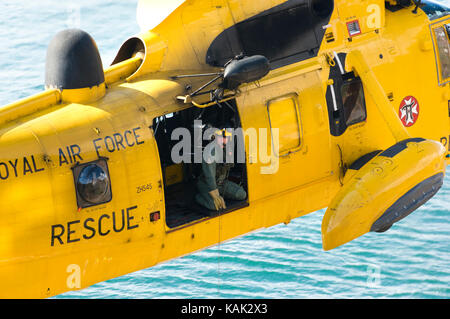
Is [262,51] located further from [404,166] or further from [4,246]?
[4,246]

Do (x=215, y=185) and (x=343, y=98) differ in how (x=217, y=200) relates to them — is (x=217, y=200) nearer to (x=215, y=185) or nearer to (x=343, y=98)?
(x=215, y=185)

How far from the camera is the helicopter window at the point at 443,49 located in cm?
1185

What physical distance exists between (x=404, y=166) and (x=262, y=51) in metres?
2.50

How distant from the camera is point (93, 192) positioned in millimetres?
8891

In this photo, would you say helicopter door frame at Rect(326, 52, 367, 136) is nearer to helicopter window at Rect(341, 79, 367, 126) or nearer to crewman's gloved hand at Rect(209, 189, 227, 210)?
helicopter window at Rect(341, 79, 367, 126)

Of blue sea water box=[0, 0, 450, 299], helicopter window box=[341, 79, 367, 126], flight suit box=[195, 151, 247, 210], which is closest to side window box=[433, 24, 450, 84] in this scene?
helicopter window box=[341, 79, 367, 126]

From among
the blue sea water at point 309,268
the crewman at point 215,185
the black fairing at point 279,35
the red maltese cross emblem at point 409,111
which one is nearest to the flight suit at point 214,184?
the crewman at point 215,185

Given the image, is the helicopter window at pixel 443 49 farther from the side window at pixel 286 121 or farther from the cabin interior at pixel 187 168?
the cabin interior at pixel 187 168

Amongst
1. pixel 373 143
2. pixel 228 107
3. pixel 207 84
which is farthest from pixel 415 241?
pixel 207 84

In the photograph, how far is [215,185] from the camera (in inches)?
397

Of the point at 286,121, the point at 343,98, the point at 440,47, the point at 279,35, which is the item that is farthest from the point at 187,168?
the point at 440,47

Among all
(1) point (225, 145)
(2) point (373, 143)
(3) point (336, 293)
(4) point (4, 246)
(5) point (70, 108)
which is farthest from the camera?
(3) point (336, 293)

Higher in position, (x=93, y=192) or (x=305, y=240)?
(x=93, y=192)

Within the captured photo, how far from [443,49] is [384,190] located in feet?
10.1
